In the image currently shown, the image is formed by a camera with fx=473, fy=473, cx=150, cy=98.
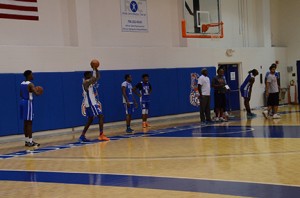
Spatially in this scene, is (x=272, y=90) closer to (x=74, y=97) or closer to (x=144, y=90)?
(x=144, y=90)

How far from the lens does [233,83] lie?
20.5 metres

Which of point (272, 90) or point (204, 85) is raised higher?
point (204, 85)

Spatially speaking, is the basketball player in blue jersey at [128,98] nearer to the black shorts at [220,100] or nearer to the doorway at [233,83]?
the black shorts at [220,100]

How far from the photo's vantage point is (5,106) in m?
13.0

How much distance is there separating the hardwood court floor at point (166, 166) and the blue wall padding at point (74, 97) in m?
1.84

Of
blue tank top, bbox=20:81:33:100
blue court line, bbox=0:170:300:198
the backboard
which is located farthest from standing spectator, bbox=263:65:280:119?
blue court line, bbox=0:170:300:198

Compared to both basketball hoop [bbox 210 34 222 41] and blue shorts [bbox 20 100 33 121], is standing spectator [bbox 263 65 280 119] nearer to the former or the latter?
basketball hoop [bbox 210 34 222 41]

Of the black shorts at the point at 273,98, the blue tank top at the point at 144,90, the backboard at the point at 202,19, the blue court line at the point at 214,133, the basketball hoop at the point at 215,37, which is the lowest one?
the blue court line at the point at 214,133

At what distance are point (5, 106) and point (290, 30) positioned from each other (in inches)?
605

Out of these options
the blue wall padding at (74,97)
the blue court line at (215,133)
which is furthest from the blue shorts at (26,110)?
the blue wall padding at (74,97)

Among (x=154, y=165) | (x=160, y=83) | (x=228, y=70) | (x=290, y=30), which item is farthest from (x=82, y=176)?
(x=290, y=30)

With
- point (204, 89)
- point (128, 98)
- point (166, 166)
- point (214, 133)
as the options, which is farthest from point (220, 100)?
point (166, 166)

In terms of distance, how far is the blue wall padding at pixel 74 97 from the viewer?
13148 millimetres

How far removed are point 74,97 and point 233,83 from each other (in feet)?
27.3
